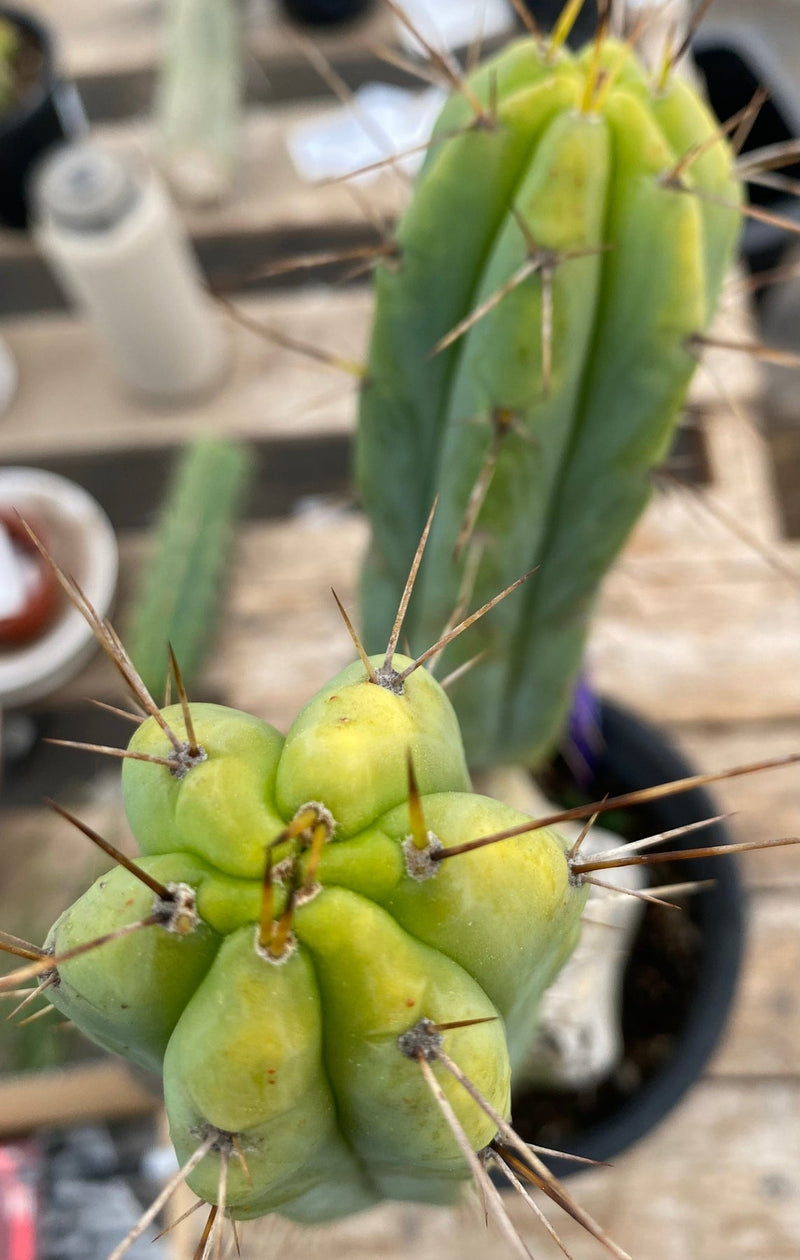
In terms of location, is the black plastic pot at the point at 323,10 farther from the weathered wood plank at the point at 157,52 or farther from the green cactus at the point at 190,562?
the green cactus at the point at 190,562

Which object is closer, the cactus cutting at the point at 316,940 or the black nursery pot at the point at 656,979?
the cactus cutting at the point at 316,940

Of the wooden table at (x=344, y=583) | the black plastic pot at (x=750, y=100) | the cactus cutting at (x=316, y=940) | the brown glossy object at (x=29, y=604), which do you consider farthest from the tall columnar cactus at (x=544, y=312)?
the black plastic pot at (x=750, y=100)

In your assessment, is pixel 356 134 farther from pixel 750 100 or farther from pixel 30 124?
pixel 750 100

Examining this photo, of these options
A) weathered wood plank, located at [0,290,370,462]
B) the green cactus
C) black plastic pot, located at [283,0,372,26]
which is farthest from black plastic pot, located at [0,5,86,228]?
the green cactus

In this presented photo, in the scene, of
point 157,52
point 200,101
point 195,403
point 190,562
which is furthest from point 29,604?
point 157,52

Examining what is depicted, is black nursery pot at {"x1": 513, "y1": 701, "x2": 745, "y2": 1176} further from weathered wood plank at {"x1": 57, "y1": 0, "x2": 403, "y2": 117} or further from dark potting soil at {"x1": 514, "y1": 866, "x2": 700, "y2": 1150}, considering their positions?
weathered wood plank at {"x1": 57, "y1": 0, "x2": 403, "y2": 117}
